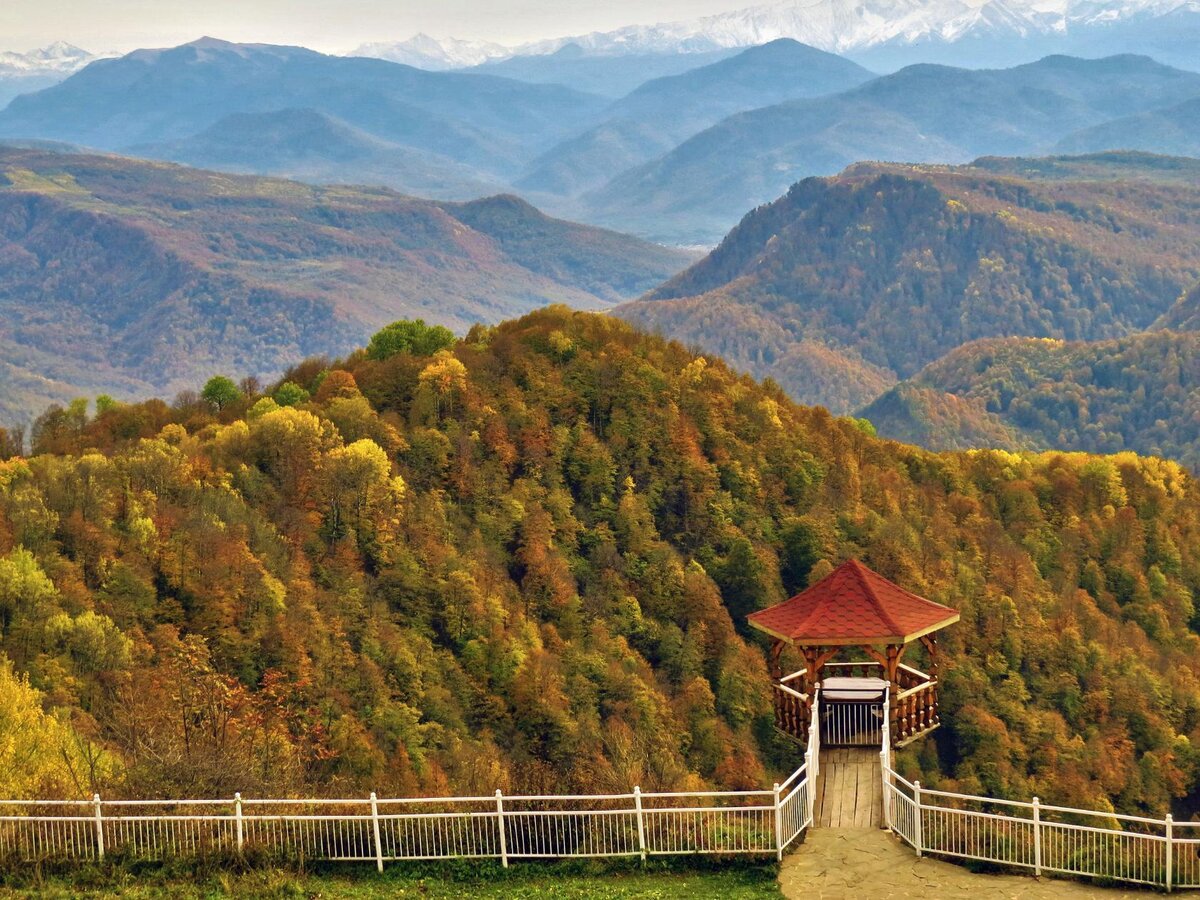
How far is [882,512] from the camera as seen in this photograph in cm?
9694

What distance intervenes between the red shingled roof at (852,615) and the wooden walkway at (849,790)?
2.64 m

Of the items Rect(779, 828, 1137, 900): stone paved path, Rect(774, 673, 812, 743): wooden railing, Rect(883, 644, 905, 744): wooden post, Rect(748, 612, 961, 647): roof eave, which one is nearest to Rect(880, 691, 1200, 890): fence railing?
Rect(779, 828, 1137, 900): stone paved path

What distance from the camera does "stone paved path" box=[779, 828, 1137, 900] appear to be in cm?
2788

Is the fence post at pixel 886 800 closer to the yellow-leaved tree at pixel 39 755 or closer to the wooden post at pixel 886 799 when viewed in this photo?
the wooden post at pixel 886 799

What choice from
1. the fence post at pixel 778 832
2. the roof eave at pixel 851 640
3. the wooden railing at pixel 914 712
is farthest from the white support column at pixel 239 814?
the wooden railing at pixel 914 712

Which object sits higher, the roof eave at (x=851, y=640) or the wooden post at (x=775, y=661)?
the roof eave at (x=851, y=640)

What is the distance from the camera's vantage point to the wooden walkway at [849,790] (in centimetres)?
3170

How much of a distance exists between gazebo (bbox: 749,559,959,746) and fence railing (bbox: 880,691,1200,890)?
6.03 m

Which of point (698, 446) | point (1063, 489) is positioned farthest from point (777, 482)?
point (1063, 489)

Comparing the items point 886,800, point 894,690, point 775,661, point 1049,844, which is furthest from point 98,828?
point 894,690

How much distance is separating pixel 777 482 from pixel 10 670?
55.6 m

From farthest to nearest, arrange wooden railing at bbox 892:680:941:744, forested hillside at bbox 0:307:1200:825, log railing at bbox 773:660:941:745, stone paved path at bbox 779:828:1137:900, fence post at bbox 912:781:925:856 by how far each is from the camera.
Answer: forested hillside at bbox 0:307:1200:825 < wooden railing at bbox 892:680:941:744 < log railing at bbox 773:660:941:745 < fence post at bbox 912:781:925:856 < stone paved path at bbox 779:828:1137:900

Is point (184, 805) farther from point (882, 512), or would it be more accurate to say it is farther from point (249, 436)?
point (882, 512)

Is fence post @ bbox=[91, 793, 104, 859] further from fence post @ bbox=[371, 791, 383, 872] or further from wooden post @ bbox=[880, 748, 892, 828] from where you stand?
wooden post @ bbox=[880, 748, 892, 828]
